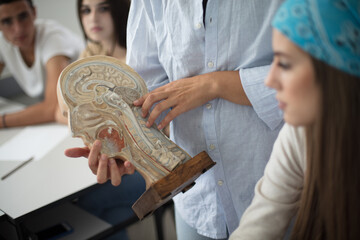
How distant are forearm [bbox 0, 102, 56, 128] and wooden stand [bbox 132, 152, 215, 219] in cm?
143

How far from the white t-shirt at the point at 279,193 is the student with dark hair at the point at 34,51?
1.63m

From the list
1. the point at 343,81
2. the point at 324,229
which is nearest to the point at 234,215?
the point at 324,229

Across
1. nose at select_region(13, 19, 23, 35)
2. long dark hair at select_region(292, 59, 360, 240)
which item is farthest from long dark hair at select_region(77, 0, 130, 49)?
long dark hair at select_region(292, 59, 360, 240)

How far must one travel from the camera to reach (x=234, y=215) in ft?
3.53

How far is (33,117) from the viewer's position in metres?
2.18

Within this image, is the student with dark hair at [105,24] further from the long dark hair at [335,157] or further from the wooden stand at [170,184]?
the long dark hair at [335,157]

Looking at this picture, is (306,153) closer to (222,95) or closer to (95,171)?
(222,95)

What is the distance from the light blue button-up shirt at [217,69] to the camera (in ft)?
3.16

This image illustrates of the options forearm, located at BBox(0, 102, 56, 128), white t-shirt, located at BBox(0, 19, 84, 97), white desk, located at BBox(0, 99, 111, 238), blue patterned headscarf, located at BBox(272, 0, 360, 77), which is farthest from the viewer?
white t-shirt, located at BBox(0, 19, 84, 97)

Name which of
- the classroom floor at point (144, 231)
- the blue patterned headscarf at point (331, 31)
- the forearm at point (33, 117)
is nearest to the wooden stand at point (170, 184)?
the blue patterned headscarf at point (331, 31)

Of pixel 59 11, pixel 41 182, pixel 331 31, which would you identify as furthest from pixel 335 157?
pixel 59 11

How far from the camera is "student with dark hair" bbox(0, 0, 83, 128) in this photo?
7.21 ft

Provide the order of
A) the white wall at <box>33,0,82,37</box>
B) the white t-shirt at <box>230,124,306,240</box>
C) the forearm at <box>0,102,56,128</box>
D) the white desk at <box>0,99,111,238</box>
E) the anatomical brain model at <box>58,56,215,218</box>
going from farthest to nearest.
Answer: the white wall at <box>33,0,82,37</box>, the forearm at <box>0,102,56,128</box>, the white desk at <box>0,99,111,238</box>, the anatomical brain model at <box>58,56,215,218</box>, the white t-shirt at <box>230,124,306,240</box>

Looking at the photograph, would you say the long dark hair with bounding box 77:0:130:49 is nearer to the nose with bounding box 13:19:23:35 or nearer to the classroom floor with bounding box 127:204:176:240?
the nose with bounding box 13:19:23:35
